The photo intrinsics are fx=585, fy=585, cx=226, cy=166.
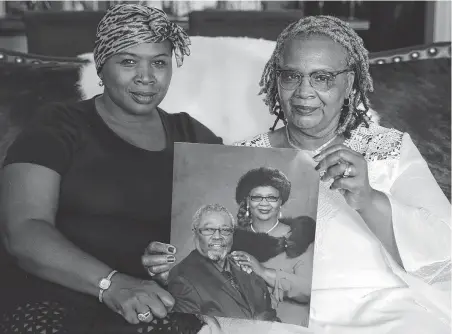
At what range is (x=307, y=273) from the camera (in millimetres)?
1087

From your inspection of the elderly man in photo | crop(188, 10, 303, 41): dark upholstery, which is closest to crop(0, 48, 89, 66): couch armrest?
crop(188, 10, 303, 41): dark upholstery

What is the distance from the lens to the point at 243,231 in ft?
3.59

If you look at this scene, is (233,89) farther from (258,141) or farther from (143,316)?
(143,316)

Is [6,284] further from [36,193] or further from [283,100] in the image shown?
[283,100]

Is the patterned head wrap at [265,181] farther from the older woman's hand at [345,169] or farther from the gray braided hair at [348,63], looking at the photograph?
the gray braided hair at [348,63]

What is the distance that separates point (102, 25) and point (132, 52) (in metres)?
0.10

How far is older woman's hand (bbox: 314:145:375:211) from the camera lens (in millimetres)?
1063

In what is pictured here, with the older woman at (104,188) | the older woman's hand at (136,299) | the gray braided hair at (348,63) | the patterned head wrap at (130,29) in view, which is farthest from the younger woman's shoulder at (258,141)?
the older woman's hand at (136,299)

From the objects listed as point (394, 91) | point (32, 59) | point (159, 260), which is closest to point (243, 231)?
point (159, 260)

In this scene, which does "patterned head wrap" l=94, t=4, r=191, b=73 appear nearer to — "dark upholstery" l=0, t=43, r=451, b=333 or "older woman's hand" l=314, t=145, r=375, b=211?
"dark upholstery" l=0, t=43, r=451, b=333

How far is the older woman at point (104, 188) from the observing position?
43.9 inches

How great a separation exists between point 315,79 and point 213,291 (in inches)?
18.1

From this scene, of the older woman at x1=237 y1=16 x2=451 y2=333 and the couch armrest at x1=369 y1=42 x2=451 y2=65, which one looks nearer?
the older woman at x1=237 y1=16 x2=451 y2=333

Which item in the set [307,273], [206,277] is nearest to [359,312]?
[307,273]
